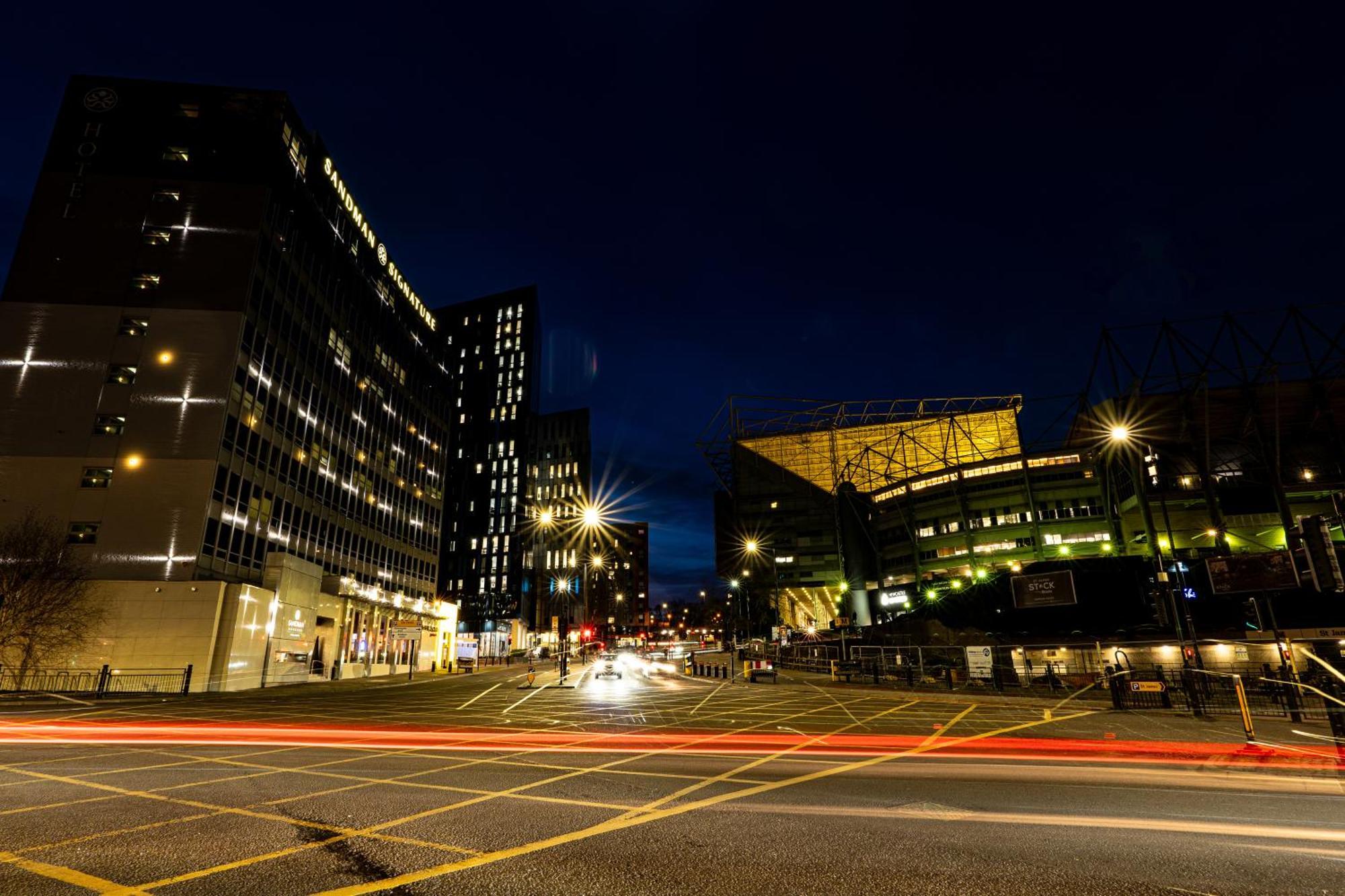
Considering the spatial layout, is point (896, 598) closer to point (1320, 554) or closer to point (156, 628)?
point (1320, 554)

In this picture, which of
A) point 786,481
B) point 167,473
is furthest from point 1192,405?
point 167,473

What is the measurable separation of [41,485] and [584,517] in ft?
113

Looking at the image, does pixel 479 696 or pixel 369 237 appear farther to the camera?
pixel 369 237

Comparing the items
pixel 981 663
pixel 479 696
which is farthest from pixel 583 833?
pixel 981 663

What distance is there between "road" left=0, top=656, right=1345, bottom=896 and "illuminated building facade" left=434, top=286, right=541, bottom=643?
99.0 meters

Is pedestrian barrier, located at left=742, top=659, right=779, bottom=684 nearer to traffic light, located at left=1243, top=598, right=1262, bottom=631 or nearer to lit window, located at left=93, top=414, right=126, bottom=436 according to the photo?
traffic light, located at left=1243, top=598, right=1262, bottom=631

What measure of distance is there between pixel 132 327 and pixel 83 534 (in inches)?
539

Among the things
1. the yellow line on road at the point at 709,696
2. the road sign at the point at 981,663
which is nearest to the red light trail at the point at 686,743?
the yellow line on road at the point at 709,696

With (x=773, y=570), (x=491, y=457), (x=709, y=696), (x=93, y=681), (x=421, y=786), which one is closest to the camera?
(x=421, y=786)

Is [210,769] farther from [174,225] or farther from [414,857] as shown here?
[174,225]

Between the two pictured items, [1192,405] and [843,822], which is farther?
[1192,405]

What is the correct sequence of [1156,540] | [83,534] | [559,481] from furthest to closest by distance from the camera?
[559,481]
[83,534]
[1156,540]

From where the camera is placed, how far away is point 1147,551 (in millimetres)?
65938

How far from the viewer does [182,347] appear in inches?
1593
